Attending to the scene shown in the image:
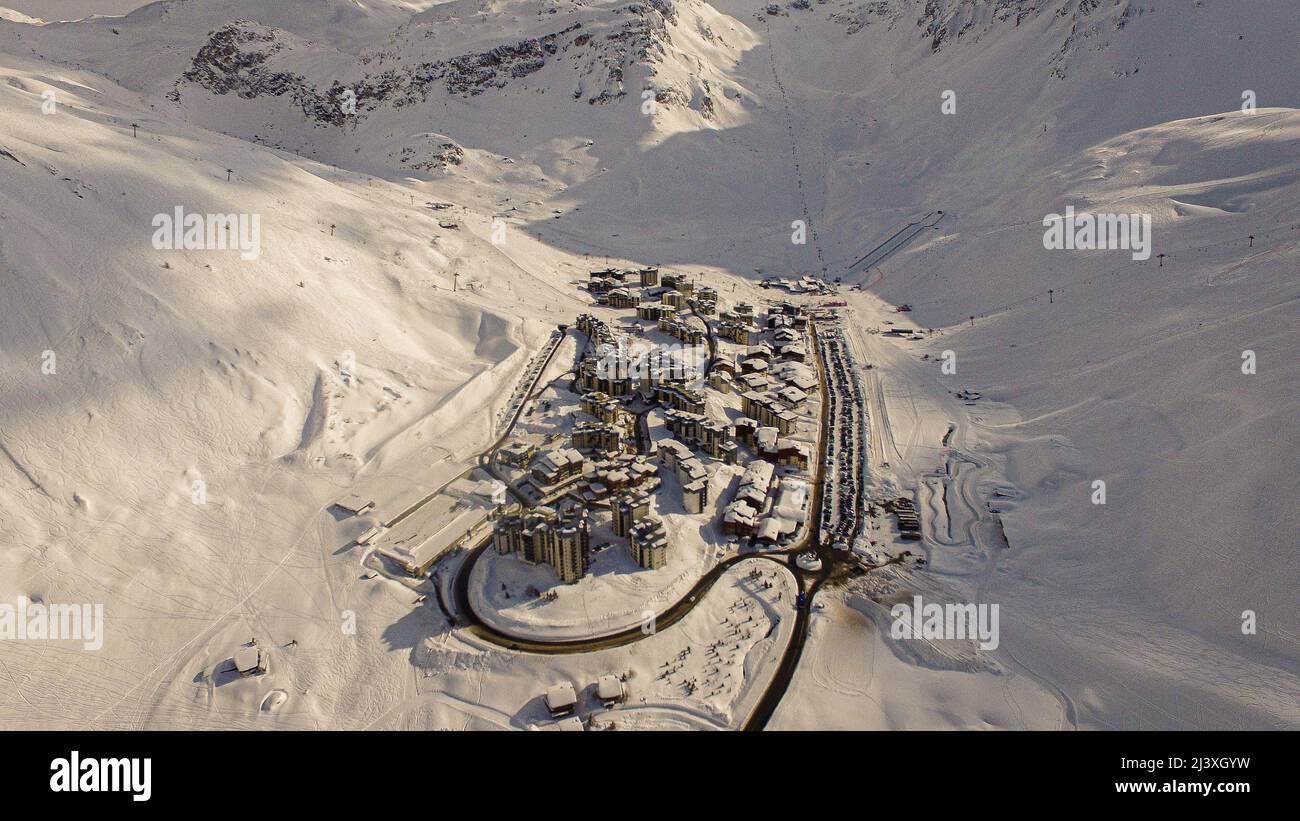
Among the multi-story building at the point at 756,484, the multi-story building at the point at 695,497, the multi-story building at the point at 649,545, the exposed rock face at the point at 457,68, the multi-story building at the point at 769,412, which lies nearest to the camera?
the multi-story building at the point at 649,545

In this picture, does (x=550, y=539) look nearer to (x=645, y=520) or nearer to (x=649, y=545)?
(x=649, y=545)

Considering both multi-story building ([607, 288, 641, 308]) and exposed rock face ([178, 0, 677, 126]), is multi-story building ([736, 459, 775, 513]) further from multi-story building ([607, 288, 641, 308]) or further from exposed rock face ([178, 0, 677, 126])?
exposed rock face ([178, 0, 677, 126])

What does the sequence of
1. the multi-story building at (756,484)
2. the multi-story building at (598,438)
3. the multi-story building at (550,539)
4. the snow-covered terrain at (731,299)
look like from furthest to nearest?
1. the multi-story building at (598,438)
2. the multi-story building at (756,484)
3. the multi-story building at (550,539)
4. the snow-covered terrain at (731,299)

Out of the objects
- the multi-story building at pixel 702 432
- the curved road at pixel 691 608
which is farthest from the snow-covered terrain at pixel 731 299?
the multi-story building at pixel 702 432

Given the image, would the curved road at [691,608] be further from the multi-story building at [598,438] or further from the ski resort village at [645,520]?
the multi-story building at [598,438]

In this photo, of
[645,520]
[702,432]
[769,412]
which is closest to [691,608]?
[645,520]

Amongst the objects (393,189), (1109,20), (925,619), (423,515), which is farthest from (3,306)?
(1109,20)
